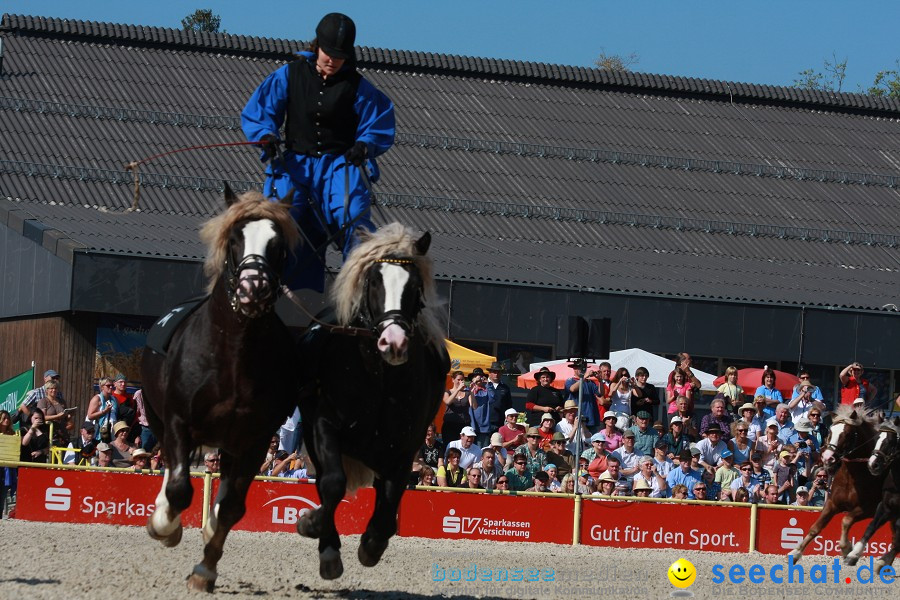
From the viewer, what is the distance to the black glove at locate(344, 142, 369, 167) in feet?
28.8

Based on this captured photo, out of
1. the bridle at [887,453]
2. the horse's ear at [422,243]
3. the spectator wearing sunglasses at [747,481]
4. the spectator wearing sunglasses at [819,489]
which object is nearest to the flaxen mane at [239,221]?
the horse's ear at [422,243]

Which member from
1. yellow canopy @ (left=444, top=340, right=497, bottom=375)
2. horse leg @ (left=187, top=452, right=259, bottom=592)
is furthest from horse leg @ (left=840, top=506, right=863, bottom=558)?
horse leg @ (left=187, top=452, right=259, bottom=592)

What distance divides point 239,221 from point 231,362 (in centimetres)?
79

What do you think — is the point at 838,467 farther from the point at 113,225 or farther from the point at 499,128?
the point at 499,128

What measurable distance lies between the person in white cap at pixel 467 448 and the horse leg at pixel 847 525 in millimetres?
3993

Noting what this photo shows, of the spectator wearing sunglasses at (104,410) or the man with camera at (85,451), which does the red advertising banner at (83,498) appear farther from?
the spectator wearing sunglasses at (104,410)

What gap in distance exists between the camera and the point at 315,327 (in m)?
8.43

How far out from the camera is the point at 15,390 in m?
20.5

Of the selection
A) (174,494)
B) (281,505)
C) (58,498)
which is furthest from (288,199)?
(58,498)

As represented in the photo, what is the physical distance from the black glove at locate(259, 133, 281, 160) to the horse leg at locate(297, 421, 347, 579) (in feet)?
6.35

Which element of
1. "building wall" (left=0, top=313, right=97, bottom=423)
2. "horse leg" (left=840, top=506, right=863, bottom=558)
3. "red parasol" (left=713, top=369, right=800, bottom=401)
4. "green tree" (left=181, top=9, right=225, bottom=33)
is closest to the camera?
"horse leg" (left=840, top=506, right=863, bottom=558)

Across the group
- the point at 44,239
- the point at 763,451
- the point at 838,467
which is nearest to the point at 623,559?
the point at 838,467

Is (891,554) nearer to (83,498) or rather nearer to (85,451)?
(83,498)

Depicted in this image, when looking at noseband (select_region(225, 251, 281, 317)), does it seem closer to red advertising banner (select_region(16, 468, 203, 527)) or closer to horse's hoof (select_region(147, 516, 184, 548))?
horse's hoof (select_region(147, 516, 184, 548))
